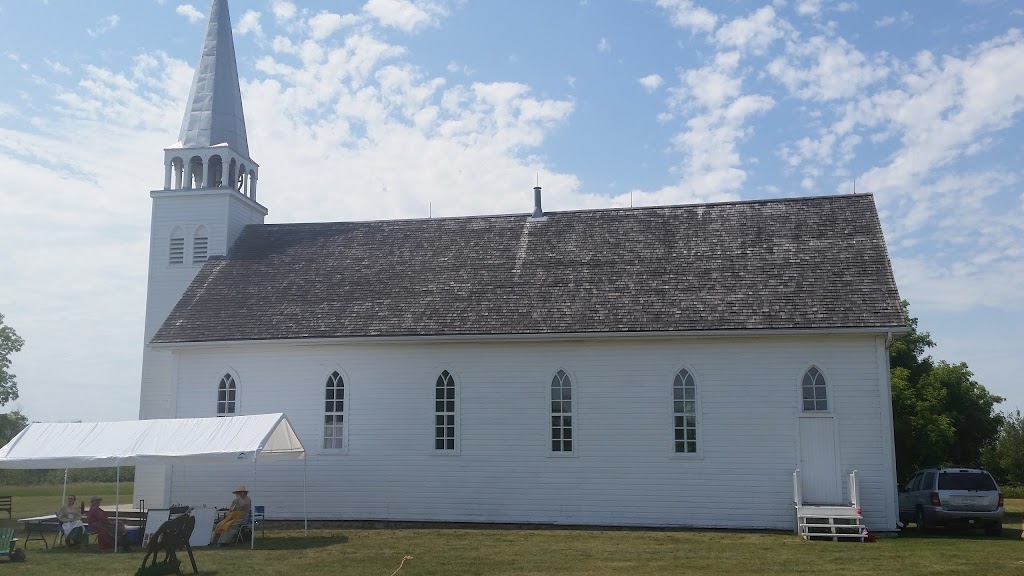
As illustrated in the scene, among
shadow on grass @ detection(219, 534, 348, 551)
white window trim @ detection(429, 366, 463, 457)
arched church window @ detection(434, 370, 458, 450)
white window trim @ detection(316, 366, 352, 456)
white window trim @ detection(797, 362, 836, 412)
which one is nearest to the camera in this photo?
shadow on grass @ detection(219, 534, 348, 551)

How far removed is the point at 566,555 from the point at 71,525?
11.4 meters

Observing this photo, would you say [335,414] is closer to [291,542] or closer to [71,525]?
[291,542]

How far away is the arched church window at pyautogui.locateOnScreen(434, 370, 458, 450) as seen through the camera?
24.4 m

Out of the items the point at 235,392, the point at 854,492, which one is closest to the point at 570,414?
the point at 854,492

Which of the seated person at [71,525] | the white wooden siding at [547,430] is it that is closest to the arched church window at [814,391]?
the white wooden siding at [547,430]

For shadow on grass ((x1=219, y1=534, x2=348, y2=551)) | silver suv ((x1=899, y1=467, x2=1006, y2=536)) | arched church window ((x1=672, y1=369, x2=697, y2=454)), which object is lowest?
shadow on grass ((x1=219, y1=534, x2=348, y2=551))

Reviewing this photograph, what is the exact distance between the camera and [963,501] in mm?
22281

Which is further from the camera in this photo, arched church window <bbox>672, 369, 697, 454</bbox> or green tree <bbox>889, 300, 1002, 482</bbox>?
green tree <bbox>889, 300, 1002, 482</bbox>

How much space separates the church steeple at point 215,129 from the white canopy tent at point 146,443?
11.2 meters

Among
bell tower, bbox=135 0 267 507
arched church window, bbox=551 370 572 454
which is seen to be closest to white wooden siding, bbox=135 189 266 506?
bell tower, bbox=135 0 267 507

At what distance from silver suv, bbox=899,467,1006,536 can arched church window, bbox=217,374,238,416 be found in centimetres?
1880

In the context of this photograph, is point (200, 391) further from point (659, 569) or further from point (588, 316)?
point (659, 569)

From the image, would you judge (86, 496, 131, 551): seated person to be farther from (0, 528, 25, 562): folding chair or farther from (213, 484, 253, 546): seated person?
(213, 484, 253, 546): seated person

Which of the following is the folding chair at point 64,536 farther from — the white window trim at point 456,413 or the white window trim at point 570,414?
the white window trim at point 570,414
